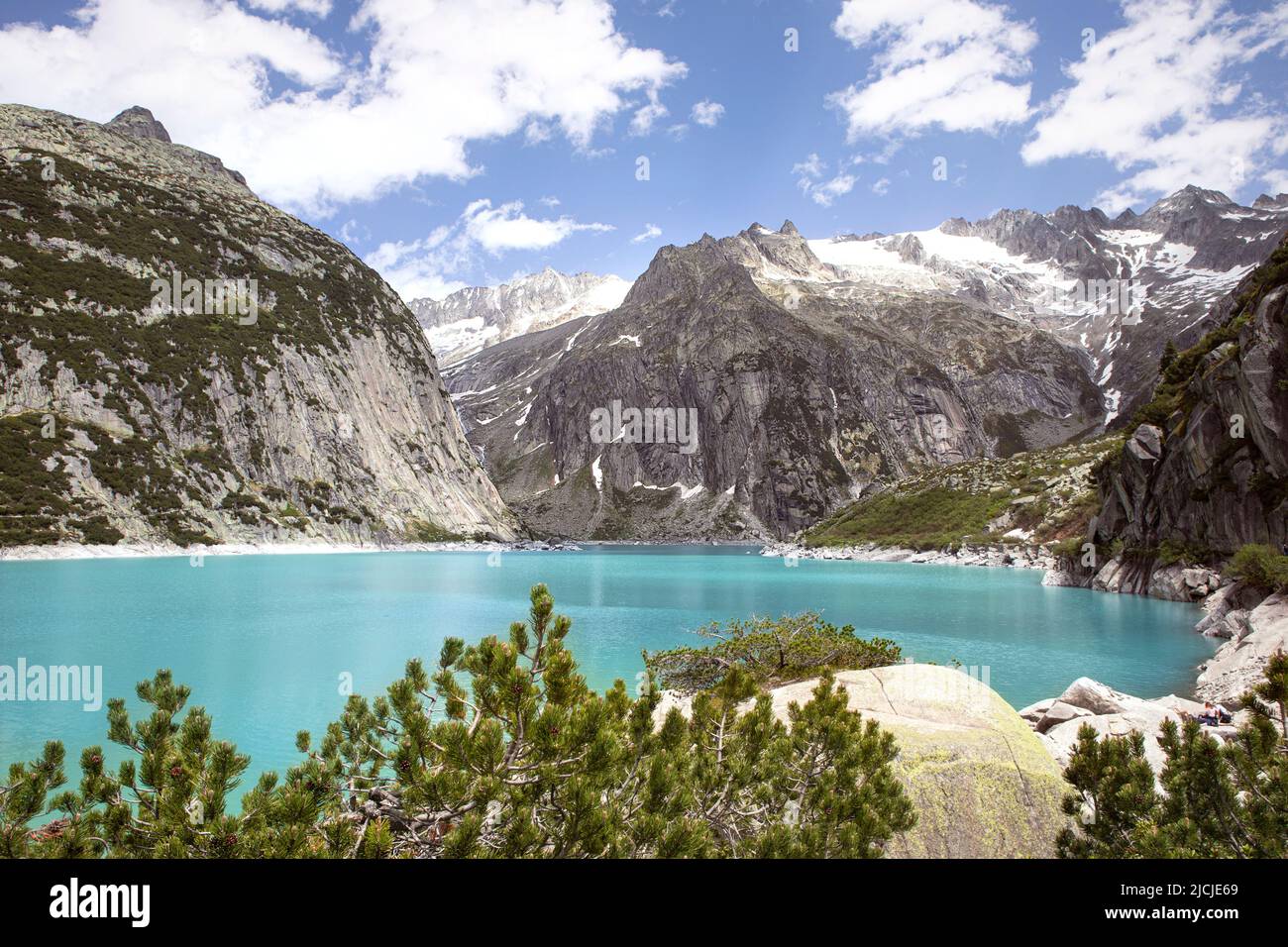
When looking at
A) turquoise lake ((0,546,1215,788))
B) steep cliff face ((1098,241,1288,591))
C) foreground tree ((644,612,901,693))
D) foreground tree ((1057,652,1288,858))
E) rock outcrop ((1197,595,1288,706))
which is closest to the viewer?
foreground tree ((1057,652,1288,858))

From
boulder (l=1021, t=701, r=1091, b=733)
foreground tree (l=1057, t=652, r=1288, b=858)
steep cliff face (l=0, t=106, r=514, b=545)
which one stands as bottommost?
boulder (l=1021, t=701, r=1091, b=733)

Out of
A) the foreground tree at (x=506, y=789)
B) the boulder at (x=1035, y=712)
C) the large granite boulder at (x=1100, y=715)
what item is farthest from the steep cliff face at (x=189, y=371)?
the large granite boulder at (x=1100, y=715)

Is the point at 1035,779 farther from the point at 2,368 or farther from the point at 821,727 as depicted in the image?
the point at 2,368

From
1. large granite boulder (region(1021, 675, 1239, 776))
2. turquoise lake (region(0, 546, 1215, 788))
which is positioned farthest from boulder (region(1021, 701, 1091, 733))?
turquoise lake (region(0, 546, 1215, 788))

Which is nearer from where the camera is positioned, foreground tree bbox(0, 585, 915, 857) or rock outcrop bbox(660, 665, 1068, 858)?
foreground tree bbox(0, 585, 915, 857)

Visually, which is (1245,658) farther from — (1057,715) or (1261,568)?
(1261,568)

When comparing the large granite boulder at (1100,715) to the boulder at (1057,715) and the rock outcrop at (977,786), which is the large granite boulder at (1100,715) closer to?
the boulder at (1057,715)

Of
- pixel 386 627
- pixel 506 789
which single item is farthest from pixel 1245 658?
pixel 386 627

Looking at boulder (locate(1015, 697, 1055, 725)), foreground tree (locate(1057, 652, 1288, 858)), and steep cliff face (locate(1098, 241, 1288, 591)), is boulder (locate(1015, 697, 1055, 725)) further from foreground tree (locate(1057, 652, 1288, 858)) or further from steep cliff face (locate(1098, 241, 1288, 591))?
steep cliff face (locate(1098, 241, 1288, 591))
